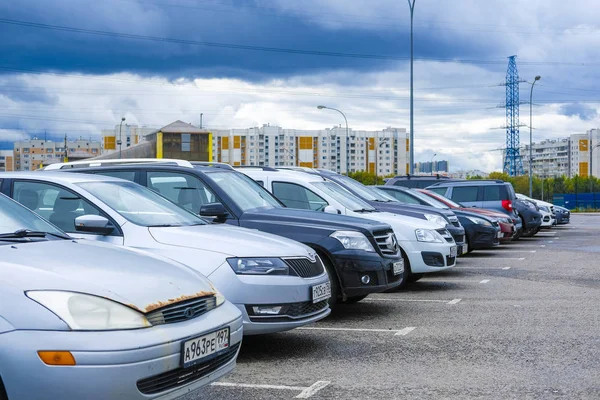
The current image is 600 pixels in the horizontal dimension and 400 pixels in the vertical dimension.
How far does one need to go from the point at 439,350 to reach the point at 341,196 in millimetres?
4610

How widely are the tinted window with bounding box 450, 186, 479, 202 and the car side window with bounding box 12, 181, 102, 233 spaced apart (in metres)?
16.3

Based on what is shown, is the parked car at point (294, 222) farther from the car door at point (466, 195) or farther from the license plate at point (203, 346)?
the car door at point (466, 195)

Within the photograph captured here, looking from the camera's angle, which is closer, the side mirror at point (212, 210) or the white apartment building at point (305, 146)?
the side mirror at point (212, 210)

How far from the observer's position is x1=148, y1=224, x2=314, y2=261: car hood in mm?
6270

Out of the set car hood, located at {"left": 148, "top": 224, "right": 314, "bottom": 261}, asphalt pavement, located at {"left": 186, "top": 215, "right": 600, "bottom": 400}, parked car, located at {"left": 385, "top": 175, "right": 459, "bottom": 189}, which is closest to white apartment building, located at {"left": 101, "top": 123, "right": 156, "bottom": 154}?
parked car, located at {"left": 385, "top": 175, "right": 459, "bottom": 189}

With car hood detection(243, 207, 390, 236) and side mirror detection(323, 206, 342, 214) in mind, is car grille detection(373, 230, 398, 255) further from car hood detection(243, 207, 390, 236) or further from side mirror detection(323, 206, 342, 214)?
side mirror detection(323, 206, 342, 214)

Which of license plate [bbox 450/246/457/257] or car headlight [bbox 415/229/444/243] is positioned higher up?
car headlight [bbox 415/229/444/243]

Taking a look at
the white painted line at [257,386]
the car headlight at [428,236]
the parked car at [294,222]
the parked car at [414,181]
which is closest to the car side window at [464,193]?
the parked car at [414,181]

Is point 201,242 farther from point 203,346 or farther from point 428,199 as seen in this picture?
point 428,199

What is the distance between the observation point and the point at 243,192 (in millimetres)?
8578

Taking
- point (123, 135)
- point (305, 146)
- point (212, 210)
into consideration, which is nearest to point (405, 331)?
point (212, 210)

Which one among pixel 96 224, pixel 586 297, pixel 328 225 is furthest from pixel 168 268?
pixel 586 297

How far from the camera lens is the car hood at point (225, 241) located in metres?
6.27

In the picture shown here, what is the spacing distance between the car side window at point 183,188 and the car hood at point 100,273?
3536 mm
